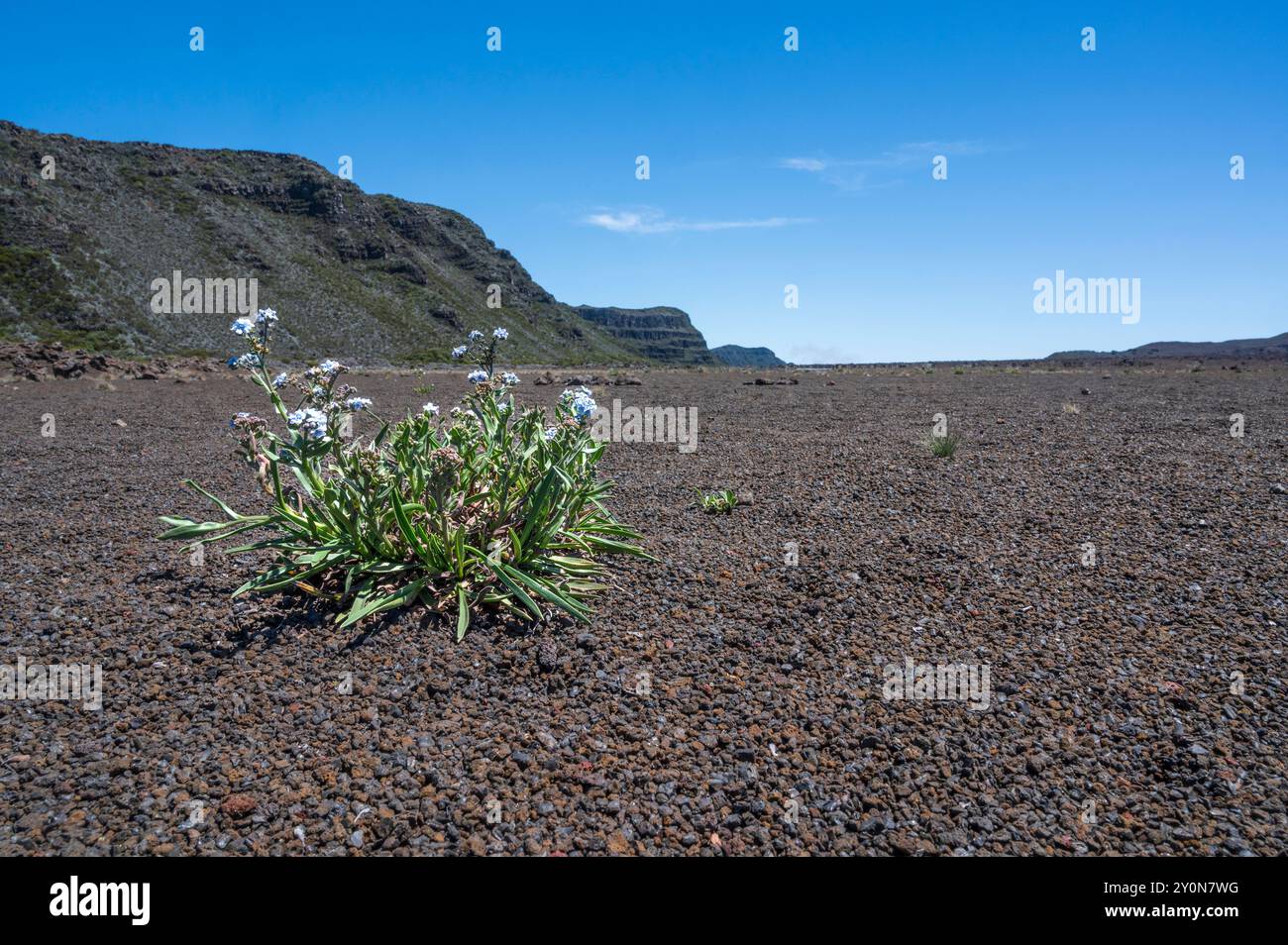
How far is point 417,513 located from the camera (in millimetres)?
4617

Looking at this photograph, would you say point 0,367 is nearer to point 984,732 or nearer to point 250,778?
point 250,778

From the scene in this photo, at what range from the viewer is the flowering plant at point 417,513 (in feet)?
14.0

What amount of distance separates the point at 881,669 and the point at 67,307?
58.6 metres

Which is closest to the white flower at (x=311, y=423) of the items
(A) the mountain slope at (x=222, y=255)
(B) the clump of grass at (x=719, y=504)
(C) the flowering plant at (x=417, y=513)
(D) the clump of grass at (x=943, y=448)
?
(C) the flowering plant at (x=417, y=513)

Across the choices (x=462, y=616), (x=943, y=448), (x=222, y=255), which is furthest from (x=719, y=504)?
(x=222, y=255)

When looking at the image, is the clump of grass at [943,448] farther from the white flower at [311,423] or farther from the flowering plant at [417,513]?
the white flower at [311,423]

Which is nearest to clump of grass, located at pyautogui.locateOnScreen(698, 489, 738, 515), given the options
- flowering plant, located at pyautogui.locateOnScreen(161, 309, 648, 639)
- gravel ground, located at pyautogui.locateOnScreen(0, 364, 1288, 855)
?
gravel ground, located at pyautogui.locateOnScreen(0, 364, 1288, 855)

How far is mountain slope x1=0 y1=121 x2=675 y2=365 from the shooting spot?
49312 millimetres

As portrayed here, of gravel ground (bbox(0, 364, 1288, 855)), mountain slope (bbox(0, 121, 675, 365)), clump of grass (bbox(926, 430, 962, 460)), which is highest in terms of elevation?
mountain slope (bbox(0, 121, 675, 365))

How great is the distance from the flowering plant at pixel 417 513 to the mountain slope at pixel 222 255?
47475 mm

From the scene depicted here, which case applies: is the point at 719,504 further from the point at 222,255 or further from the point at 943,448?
the point at 222,255

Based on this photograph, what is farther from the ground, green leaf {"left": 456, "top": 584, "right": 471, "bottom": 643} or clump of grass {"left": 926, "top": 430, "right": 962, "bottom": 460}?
clump of grass {"left": 926, "top": 430, "right": 962, "bottom": 460}

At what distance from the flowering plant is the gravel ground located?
254 millimetres

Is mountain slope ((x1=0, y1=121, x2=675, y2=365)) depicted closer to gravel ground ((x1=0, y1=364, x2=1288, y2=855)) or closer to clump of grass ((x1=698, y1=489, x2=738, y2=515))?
clump of grass ((x1=698, y1=489, x2=738, y2=515))
